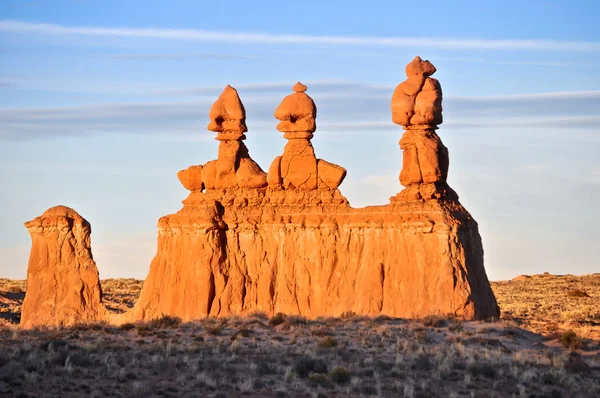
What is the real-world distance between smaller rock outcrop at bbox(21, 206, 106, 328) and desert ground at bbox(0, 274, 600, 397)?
8766 mm

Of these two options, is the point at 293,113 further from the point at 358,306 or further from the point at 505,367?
the point at 505,367

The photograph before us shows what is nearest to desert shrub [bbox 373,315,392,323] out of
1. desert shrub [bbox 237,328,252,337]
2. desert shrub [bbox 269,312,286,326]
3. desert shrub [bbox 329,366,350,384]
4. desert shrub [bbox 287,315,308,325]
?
desert shrub [bbox 287,315,308,325]

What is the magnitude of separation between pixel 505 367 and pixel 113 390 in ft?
35.9

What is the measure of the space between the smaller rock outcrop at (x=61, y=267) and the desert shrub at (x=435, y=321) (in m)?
16.1

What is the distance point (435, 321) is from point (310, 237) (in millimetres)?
7639

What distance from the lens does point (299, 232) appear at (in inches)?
1892

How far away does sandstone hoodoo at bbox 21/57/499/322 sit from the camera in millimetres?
44750

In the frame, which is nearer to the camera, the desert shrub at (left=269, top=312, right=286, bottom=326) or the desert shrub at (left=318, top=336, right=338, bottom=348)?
the desert shrub at (left=318, top=336, right=338, bottom=348)

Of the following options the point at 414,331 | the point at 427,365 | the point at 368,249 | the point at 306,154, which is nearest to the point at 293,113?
the point at 306,154

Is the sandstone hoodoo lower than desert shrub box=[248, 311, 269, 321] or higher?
higher

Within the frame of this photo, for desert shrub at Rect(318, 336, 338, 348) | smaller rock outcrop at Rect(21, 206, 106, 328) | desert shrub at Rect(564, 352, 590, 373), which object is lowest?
desert shrub at Rect(564, 352, 590, 373)

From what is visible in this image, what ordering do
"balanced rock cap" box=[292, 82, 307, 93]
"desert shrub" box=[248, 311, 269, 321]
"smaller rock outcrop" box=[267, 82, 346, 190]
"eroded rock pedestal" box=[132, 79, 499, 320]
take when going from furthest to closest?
"balanced rock cap" box=[292, 82, 307, 93] < "smaller rock outcrop" box=[267, 82, 346, 190] < "desert shrub" box=[248, 311, 269, 321] < "eroded rock pedestal" box=[132, 79, 499, 320]

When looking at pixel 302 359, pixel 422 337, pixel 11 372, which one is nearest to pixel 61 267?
pixel 422 337

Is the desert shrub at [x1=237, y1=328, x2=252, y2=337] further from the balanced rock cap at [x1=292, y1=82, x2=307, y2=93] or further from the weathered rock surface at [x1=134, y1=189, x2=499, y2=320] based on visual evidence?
the balanced rock cap at [x1=292, y1=82, x2=307, y2=93]
